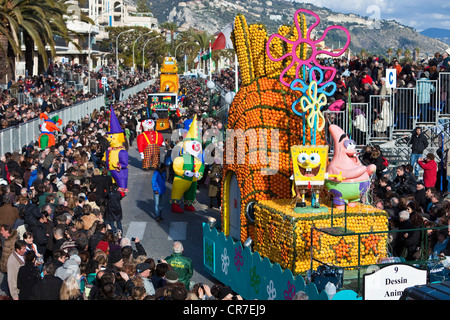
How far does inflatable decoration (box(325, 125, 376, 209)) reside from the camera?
11.6m

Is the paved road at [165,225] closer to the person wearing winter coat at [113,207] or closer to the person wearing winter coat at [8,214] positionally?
the person wearing winter coat at [113,207]

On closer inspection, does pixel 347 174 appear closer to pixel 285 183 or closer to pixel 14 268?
pixel 285 183

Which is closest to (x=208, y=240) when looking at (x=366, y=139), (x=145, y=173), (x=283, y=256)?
(x=283, y=256)

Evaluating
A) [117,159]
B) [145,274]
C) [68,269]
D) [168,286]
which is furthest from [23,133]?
[168,286]

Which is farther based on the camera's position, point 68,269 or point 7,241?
point 7,241

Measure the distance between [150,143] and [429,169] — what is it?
11742mm

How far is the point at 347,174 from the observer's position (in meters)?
11.6

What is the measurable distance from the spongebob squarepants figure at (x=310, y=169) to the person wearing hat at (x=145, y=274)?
2999 mm

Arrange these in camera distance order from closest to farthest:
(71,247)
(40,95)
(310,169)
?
(71,247), (310,169), (40,95)

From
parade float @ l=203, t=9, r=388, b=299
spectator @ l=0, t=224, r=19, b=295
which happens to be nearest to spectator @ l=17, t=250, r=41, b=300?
spectator @ l=0, t=224, r=19, b=295

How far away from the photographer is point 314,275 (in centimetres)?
1046

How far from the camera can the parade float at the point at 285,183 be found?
36.1ft

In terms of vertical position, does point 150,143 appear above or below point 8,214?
above

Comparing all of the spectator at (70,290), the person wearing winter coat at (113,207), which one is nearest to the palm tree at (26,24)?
the person wearing winter coat at (113,207)
